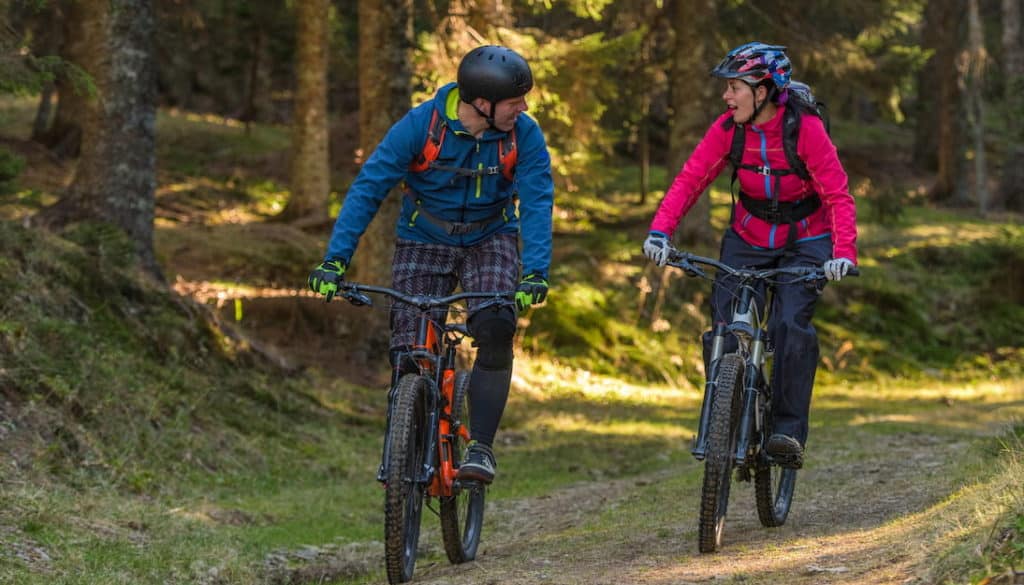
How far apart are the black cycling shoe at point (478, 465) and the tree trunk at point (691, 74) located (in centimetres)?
1529

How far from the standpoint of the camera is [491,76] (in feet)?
21.9

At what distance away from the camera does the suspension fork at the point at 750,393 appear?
22.9 ft

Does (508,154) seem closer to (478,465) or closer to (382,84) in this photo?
(478,465)

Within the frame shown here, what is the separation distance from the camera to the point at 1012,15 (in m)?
31.2

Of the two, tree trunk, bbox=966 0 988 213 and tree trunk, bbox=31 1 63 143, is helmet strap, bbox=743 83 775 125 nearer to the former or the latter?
tree trunk, bbox=31 1 63 143

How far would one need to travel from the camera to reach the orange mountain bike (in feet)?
21.1

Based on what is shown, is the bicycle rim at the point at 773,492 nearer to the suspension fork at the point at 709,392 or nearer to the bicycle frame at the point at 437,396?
the suspension fork at the point at 709,392

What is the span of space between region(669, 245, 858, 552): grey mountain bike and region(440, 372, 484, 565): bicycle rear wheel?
1.23 m

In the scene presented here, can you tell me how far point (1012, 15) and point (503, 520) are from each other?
25631 millimetres

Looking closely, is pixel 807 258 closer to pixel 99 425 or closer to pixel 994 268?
pixel 99 425

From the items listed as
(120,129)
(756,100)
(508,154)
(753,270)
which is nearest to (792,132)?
(756,100)

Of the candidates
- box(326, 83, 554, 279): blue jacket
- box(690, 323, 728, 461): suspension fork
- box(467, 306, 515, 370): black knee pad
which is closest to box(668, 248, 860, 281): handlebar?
box(690, 323, 728, 461): suspension fork

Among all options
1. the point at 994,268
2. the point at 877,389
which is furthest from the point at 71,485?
the point at 994,268

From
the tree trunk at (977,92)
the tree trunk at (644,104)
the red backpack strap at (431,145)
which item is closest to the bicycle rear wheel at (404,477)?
the red backpack strap at (431,145)
